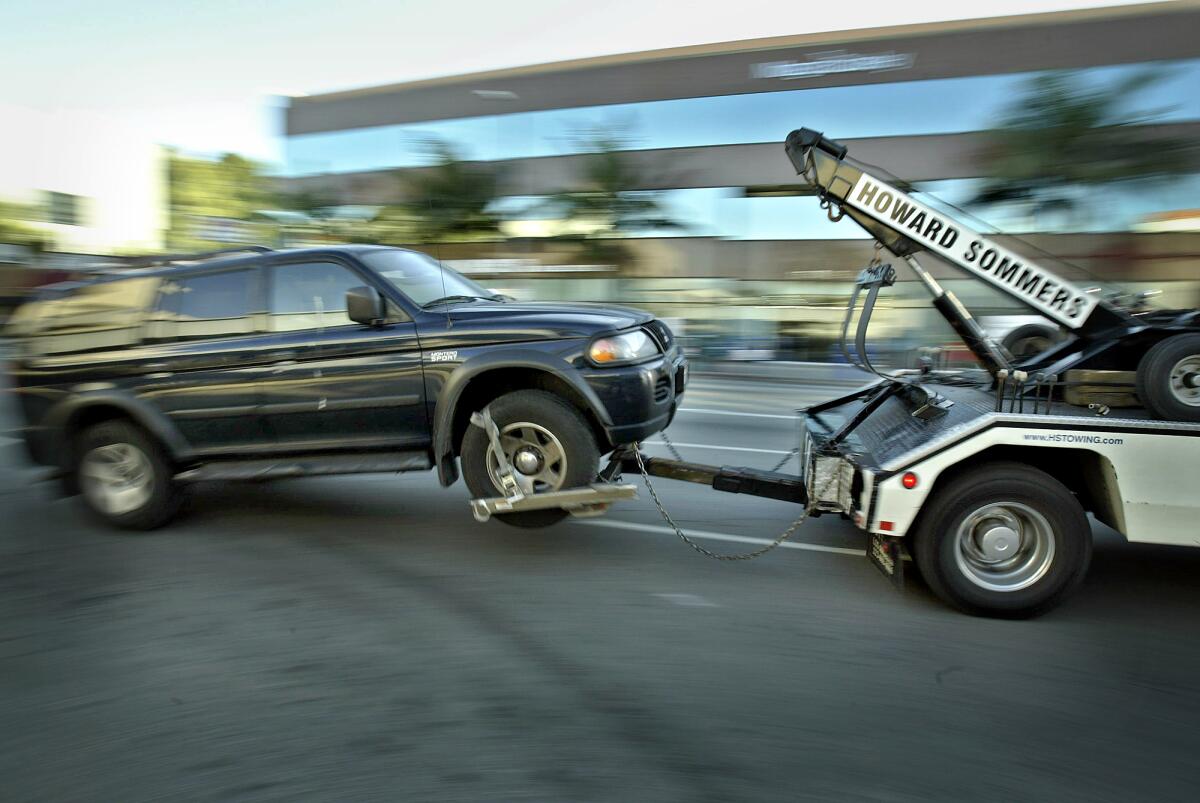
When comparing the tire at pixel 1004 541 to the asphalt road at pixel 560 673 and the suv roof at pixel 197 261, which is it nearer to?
the asphalt road at pixel 560 673

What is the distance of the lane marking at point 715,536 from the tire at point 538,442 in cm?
94

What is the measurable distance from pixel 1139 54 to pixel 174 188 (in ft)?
182

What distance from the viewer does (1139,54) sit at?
64.4 ft

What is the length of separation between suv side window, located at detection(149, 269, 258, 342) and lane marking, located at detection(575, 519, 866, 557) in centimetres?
268

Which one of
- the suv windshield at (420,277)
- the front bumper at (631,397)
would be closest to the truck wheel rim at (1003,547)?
the front bumper at (631,397)

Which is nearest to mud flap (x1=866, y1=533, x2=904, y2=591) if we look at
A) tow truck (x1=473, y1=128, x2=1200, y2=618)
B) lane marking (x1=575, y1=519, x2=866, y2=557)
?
tow truck (x1=473, y1=128, x2=1200, y2=618)

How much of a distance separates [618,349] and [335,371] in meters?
1.80

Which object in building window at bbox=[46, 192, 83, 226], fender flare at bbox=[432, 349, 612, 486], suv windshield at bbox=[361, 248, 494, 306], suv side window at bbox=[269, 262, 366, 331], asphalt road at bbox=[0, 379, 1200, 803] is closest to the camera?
asphalt road at bbox=[0, 379, 1200, 803]

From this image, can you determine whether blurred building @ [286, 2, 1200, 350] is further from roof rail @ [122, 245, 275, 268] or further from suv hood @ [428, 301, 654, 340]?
roof rail @ [122, 245, 275, 268]

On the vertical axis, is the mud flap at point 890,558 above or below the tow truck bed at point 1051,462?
below

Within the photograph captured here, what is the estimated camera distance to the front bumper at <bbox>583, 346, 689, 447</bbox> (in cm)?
491

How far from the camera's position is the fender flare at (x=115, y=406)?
5.42 meters

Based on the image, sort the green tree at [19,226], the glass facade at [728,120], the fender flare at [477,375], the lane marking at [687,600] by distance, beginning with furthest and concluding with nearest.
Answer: the green tree at [19,226] < the glass facade at [728,120] < the fender flare at [477,375] < the lane marking at [687,600]

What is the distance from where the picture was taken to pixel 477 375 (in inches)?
197
